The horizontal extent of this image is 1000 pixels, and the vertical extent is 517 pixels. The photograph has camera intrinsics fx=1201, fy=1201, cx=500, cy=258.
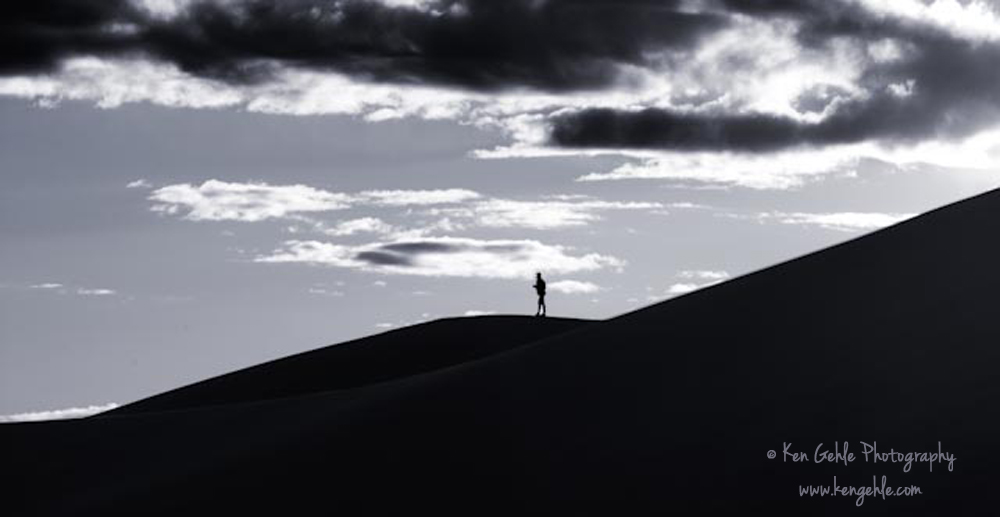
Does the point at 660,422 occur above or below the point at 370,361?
→ below

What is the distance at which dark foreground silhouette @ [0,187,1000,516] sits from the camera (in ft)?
40.8

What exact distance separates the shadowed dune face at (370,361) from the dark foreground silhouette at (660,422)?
45.7ft

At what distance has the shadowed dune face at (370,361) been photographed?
34219mm

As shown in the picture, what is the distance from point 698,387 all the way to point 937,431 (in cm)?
330

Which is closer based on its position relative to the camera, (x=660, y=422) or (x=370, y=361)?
(x=660, y=422)

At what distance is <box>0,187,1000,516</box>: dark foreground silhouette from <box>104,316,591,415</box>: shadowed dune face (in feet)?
45.7

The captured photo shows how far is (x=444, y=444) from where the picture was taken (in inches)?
609

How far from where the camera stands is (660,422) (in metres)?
14.1

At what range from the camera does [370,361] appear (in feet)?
117

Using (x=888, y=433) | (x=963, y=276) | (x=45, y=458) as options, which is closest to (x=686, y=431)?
(x=888, y=433)

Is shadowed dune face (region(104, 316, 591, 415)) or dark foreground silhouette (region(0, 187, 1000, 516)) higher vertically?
shadowed dune face (region(104, 316, 591, 415))

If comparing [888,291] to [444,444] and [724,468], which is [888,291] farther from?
[444,444]

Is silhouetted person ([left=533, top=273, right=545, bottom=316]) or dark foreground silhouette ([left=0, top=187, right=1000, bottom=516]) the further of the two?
silhouetted person ([left=533, top=273, right=545, bottom=316])

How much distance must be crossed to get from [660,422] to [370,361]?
73.5 ft
